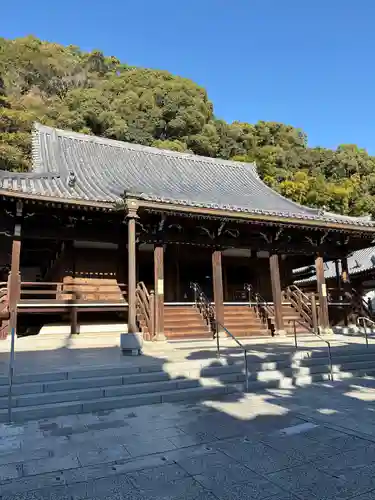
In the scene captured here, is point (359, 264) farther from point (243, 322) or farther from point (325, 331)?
point (243, 322)

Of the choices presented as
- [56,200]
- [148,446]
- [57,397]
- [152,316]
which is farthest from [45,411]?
[56,200]

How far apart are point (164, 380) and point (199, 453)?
2.70 meters

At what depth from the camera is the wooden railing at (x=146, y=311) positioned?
9.98 m

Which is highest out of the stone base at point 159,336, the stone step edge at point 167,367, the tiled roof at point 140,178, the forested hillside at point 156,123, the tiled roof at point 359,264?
the forested hillside at point 156,123

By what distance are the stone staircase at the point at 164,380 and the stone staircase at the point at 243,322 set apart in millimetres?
3710

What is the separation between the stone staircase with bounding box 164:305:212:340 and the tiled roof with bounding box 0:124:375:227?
144 inches

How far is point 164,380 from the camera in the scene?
6.20m

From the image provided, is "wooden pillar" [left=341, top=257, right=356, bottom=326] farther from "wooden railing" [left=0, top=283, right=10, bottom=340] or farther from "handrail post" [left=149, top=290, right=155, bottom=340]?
"wooden railing" [left=0, top=283, right=10, bottom=340]

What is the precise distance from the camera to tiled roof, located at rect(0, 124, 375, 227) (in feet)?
34.3

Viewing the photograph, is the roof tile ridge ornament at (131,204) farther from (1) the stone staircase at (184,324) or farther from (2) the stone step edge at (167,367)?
(2) the stone step edge at (167,367)

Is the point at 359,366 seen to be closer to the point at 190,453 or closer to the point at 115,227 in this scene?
the point at 190,453

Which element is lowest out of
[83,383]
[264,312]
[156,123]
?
[83,383]

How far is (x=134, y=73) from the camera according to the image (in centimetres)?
4981

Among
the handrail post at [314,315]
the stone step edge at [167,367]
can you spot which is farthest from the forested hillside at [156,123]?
the stone step edge at [167,367]
